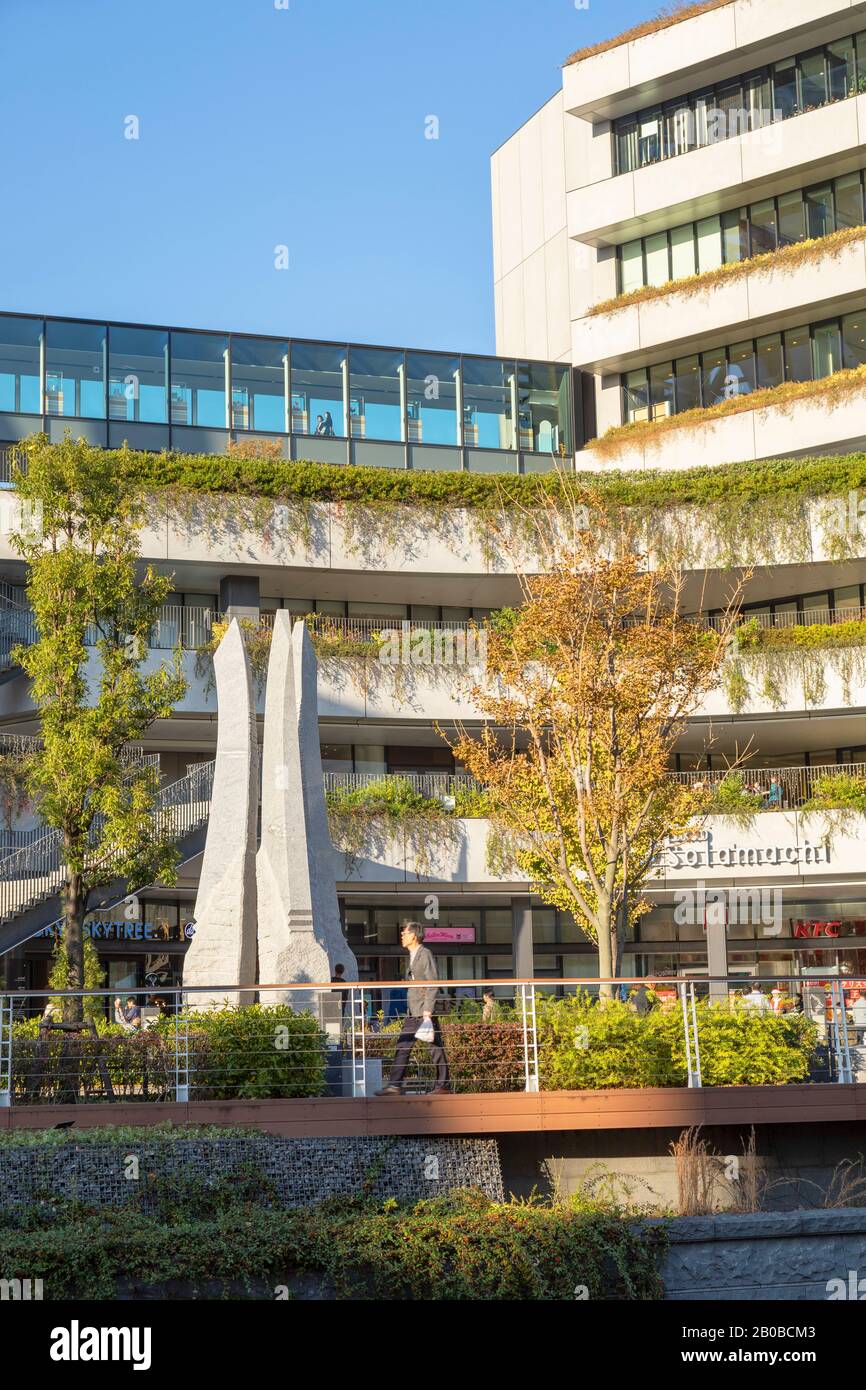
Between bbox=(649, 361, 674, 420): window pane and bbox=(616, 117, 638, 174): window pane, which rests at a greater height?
bbox=(616, 117, 638, 174): window pane

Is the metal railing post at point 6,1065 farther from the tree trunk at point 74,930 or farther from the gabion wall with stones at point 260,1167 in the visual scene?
the tree trunk at point 74,930

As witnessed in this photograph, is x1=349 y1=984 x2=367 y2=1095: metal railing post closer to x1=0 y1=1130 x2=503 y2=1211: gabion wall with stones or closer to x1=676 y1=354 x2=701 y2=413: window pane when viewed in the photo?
x1=0 y1=1130 x2=503 y2=1211: gabion wall with stones

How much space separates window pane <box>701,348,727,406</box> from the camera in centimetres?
4525

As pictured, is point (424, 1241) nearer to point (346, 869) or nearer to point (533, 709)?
point (533, 709)

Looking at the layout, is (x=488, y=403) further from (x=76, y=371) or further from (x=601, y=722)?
(x=601, y=722)

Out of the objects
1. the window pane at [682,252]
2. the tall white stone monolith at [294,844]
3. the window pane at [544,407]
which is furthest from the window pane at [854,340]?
the tall white stone monolith at [294,844]

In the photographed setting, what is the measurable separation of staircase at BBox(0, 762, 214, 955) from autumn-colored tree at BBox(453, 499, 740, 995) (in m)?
6.63

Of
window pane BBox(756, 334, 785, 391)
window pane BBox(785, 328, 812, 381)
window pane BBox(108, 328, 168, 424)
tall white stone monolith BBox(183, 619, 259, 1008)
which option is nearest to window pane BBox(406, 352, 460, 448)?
window pane BBox(108, 328, 168, 424)

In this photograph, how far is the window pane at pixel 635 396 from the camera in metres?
46.8

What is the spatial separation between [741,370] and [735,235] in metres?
3.64

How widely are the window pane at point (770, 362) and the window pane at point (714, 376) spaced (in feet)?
3.35

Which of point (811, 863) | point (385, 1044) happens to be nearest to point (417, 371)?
point (811, 863)
